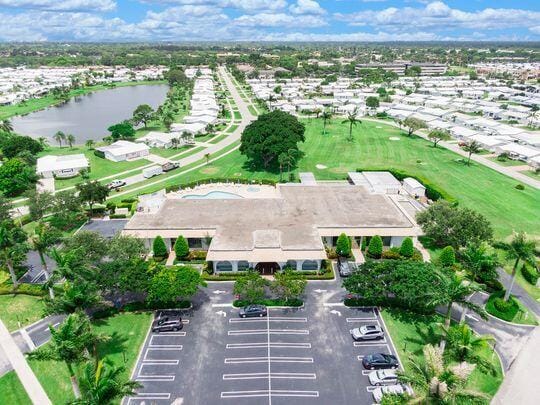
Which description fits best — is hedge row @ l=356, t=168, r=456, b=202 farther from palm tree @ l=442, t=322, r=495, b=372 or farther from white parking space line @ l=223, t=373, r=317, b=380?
white parking space line @ l=223, t=373, r=317, b=380

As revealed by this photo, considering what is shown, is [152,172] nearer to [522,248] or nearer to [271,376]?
[271,376]

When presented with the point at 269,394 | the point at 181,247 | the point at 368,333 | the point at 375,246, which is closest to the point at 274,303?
the point at 368,333

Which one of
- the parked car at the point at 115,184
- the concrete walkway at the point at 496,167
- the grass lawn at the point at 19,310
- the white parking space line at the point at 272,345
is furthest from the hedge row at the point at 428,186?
the grass lawn at the point at 19,310

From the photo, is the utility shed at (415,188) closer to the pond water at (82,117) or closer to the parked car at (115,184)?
the parked car at (115,184)

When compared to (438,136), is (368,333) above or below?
below

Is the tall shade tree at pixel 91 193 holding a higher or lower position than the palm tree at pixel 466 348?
lower

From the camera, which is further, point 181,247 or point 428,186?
point 428,186

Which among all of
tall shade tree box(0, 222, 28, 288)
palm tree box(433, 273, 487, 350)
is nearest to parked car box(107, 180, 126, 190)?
tall shade tree box(0, 222, 28, 288)
